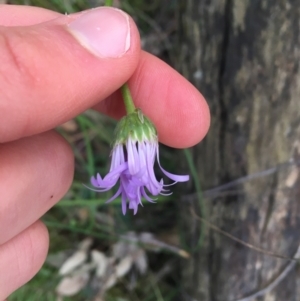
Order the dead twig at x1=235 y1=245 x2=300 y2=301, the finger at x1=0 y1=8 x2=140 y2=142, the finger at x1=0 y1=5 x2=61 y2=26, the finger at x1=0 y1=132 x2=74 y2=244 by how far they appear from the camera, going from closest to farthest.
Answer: the finger at x1=0 y1=8 x2=140 y2=142 < the finger at x1=0 y1=132 x2=74 y2=244 < the finger at x1=0 y1=5 x2=61 y2=26 < the dead twig at x1=235 y1=245 x2=300 y2=301

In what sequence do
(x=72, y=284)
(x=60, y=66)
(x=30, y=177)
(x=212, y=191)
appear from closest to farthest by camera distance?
(x=60, y=66) < (x=30, y=177) < (x=212, y=191) < (x=72, y=284)

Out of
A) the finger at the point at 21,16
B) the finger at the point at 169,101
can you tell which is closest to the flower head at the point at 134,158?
the finger at the point at 169,101

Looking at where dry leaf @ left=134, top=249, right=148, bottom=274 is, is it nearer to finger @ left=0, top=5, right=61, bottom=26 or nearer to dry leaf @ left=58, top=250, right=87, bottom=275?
Answer: dry leaf @ left=58, top=250, right=87, bottom=275

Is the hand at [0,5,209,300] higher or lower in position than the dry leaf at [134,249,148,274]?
higher

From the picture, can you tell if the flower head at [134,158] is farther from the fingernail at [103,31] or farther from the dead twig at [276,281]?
the dead twig at [276,281]

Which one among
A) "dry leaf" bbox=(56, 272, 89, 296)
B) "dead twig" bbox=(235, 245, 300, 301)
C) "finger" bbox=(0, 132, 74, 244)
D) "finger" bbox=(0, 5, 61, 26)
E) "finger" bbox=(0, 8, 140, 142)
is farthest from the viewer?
"dry leaf" bbox=(56, 272, 89, 296)

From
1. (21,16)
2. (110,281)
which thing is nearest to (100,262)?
(110,281)

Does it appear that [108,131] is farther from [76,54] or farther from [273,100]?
[76,54]

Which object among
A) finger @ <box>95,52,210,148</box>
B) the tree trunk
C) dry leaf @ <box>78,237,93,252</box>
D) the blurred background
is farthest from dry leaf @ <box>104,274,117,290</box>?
finger @ <box>95,52,210,148</box>

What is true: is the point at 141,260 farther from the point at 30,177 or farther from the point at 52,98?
the point at 52,98
